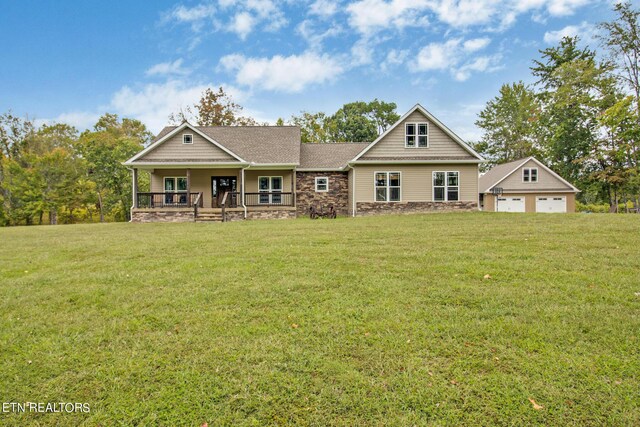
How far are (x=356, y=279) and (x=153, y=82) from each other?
A: 24.7 m

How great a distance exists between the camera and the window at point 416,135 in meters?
17.3

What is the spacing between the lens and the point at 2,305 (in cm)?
417

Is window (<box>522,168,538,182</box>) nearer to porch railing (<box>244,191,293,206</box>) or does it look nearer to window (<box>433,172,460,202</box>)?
window (<box>433,172,460,202</box>)

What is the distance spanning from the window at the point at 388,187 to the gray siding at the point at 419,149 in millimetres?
1050

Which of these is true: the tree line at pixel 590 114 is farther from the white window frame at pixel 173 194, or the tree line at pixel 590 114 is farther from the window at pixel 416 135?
the white window frame at pixel 173 194

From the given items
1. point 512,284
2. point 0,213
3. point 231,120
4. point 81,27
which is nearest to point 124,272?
point 512,284

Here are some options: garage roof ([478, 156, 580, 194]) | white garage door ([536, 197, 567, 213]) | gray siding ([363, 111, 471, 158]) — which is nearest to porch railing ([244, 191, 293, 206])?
gray siding ([363, 111, 471, 158])

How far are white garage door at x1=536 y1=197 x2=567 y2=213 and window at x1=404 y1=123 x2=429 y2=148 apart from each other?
15117 millimetres

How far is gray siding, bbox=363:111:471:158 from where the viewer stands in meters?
17.2

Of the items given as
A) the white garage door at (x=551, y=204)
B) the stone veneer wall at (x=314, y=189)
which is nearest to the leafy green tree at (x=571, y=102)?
the white garage door at (x=551, y=204)

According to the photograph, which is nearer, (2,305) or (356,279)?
(2,305)

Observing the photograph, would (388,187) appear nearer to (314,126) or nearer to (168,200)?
(168,200)

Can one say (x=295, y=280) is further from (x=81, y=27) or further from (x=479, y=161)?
(x=81, y=27)

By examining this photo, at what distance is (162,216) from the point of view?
16781mm
